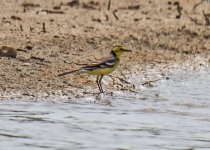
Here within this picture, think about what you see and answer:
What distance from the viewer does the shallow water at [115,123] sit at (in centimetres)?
787

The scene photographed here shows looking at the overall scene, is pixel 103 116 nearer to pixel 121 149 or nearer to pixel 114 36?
pixel 121 149

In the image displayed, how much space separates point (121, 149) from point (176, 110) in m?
2.64

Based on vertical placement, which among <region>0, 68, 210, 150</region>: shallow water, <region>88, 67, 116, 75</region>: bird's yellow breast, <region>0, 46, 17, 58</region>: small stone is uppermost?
<region>0, 46, 17, 58</region>: small stone

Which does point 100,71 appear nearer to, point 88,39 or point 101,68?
point 101,68

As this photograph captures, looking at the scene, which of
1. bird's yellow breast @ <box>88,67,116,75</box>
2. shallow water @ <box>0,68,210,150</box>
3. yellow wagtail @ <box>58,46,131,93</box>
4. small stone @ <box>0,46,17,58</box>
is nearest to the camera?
shallow water @ <box>0,68,210,150</box>

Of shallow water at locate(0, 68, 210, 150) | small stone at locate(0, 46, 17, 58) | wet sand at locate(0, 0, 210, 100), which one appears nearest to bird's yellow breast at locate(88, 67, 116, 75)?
wet sand at locate(0, 0, 210, 100)

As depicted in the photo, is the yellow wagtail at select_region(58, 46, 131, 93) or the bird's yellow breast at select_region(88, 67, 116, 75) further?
the bird's yellow breast at select_region(88, 67, 116, 75)

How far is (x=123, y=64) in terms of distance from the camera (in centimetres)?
1396

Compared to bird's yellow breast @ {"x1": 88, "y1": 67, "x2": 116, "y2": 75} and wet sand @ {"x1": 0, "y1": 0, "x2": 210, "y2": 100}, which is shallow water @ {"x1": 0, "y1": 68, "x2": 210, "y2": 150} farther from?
wet sand @ {"x1": 0, "y1": 0, "x2": 210, "y2": 100}

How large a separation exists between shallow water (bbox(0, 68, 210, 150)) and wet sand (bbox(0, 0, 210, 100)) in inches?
29.9

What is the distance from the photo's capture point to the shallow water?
25.8 ft

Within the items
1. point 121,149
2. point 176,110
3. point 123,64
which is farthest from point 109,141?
point 123,64

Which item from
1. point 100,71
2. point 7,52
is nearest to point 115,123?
point 100,71

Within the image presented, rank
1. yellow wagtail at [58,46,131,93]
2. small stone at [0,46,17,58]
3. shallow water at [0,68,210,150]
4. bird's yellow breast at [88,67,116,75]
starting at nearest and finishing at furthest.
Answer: shallow water at [0,68,210,150] < yellow wagtail at [58,46,131,93] < bird's yellow breast at [88,67,116,75] < small stone at [0,46,17,58]
